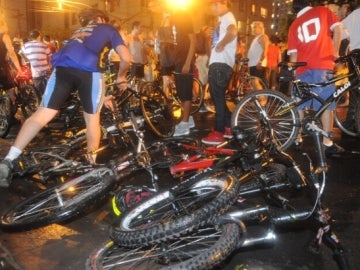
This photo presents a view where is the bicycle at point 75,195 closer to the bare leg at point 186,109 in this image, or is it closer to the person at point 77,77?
the person at point 77,77

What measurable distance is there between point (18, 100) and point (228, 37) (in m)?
5.30

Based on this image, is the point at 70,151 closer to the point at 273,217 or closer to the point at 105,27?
the point at 105,27

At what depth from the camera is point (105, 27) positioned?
4.50m

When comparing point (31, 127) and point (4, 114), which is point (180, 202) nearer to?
point (31, 127)

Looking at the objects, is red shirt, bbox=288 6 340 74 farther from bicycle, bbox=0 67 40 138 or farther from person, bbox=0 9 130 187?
bicycle, bbox=0 67 40 138

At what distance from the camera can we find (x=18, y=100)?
8.81 meters

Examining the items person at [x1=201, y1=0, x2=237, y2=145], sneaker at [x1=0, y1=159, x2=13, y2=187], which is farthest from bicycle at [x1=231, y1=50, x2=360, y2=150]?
sneaker at [x1=0, y1=159, x2=13, y2=187]

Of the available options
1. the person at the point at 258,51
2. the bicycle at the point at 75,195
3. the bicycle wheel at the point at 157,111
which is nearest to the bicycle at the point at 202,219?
the bicycle at the point at 75,195

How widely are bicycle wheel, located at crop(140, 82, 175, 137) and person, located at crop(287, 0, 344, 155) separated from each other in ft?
7.42

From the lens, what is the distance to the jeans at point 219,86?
6.01 meters

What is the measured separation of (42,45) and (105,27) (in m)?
5.37

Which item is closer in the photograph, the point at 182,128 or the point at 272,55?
the point at 182,128

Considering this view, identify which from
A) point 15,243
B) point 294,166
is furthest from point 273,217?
point 15,243

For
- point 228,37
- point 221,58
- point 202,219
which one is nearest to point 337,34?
point 228,37
